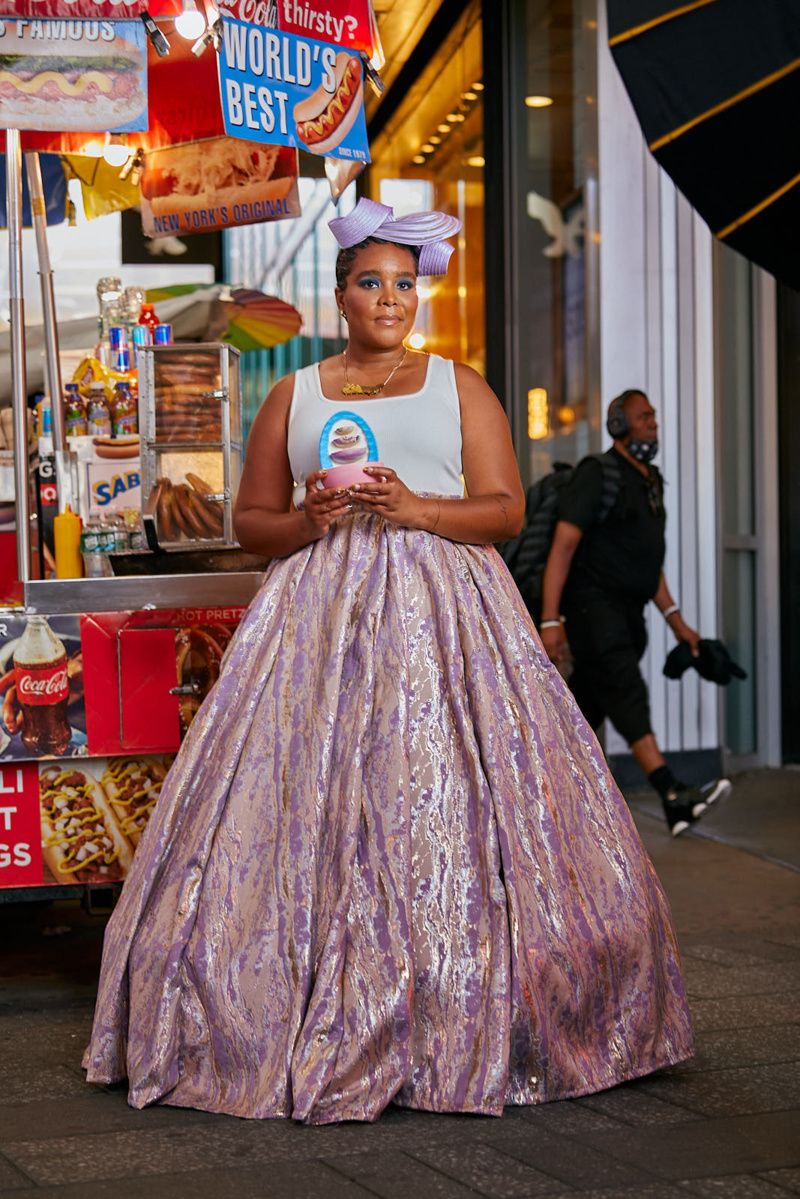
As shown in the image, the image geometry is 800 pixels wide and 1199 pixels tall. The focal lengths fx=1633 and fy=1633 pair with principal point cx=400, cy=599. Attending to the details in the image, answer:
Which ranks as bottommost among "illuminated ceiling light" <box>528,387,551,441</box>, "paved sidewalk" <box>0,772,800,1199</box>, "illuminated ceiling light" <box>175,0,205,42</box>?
"paved sidewalk" <box>0,772,800,1199</box>

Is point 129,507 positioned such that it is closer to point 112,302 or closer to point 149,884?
point 112,302

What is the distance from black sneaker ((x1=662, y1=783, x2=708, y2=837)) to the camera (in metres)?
6.67

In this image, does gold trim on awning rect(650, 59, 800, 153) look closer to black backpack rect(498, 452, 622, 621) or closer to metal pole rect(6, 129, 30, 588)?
metal pole rect(6, 129, 30, 588)

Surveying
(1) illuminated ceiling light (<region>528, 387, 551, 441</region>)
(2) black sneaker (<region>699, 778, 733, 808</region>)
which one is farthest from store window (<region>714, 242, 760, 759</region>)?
(2) black sneaker (<region>699, 778, 733, 808</region>)

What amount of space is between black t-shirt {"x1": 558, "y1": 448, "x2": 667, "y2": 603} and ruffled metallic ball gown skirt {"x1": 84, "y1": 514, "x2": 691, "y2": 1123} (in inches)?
123

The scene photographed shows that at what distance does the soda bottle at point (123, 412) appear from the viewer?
5004 mm

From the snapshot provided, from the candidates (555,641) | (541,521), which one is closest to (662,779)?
(555,641)

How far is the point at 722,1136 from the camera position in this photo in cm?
301

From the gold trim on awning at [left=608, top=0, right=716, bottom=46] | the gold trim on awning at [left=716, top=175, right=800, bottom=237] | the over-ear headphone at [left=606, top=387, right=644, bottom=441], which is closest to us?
the gold trim on awning at [left=608, top=0, right=716, bottom=46]

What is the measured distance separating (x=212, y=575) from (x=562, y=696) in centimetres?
117

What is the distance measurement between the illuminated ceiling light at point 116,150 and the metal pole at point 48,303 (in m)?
0.24

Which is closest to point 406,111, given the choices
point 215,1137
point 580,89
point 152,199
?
point 580,89

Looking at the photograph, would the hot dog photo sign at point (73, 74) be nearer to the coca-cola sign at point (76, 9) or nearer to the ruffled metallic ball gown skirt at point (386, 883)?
the coca-cola sign at point (76, 9)

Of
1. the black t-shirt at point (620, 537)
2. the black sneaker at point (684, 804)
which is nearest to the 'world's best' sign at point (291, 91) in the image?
the black t-shirt at point (620, 537)
